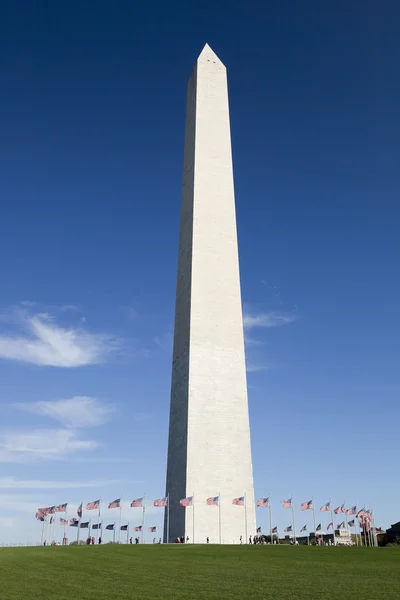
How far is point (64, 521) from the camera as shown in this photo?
43281mm

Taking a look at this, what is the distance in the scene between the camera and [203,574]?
2036cm

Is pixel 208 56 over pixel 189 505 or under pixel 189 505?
over

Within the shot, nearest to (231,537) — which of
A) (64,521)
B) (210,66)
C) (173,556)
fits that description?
(64,521)

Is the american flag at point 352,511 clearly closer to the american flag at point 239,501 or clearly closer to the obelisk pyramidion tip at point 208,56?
the american flag at point 239,501

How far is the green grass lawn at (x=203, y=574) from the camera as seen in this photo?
15.8 m

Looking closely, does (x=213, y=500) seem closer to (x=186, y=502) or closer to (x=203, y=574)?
(x=186, y=502)

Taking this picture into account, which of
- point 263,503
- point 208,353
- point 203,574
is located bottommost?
point 203,574

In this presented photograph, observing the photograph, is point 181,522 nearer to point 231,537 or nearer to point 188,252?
point 231,537

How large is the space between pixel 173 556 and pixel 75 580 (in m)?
10.1

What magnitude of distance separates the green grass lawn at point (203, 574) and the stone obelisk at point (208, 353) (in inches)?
419

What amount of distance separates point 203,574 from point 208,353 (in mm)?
25839

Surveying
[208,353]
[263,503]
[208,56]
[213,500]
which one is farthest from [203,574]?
[208,56]

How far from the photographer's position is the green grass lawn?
15758 mm

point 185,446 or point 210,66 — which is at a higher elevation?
point 210,66
